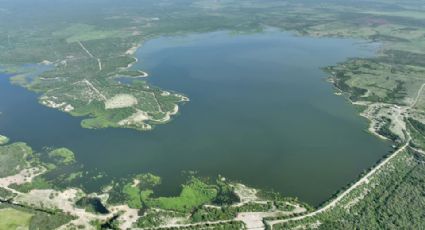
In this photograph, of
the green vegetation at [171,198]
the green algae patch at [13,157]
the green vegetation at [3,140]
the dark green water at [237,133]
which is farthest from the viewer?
the green vegetation at [3,140]

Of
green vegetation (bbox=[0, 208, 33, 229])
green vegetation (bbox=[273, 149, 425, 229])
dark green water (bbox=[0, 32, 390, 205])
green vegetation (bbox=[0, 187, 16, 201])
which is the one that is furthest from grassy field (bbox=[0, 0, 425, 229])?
dark green water (bbox=[0, 32, 390, 205])

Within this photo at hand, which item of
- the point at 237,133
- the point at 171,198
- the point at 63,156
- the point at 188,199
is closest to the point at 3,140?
the point at 63,156

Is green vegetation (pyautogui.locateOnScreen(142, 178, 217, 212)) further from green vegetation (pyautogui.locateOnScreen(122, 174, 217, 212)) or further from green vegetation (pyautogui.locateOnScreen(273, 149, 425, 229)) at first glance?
green vegetation (pyautogui.locateOnScreen(273, 149, 425, 229))

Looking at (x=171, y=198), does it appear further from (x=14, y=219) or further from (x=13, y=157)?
(x=13, y=157)

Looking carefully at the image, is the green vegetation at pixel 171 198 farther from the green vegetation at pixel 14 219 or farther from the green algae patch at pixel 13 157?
the green algae patch at pixel 13 157

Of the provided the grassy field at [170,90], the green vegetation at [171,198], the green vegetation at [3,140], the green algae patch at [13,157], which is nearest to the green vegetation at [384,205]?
the grassy field at [170,90]

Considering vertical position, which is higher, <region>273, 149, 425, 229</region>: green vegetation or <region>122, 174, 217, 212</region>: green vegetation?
<region>273, 149, 425, 229</region>: green vegetation

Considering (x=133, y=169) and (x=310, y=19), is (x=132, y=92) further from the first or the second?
(x=310, y=19)
